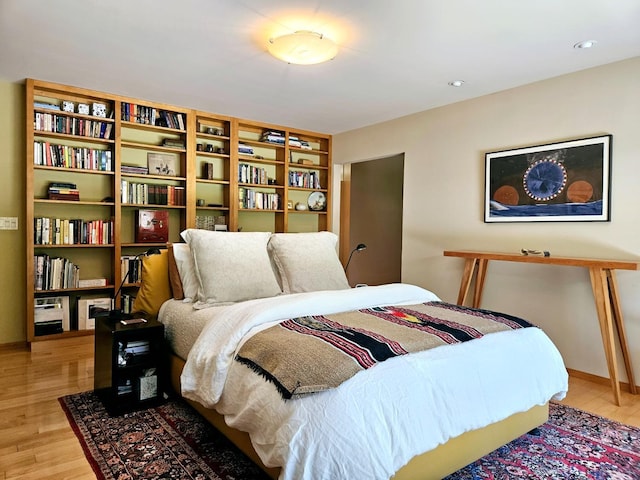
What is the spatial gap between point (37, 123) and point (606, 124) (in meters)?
4.64

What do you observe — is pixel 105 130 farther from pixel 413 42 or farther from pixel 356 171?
pixel 356 171

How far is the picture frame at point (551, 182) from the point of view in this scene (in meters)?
3.09

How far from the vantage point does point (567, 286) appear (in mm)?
3283

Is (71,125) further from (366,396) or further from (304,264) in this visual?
(366,396)

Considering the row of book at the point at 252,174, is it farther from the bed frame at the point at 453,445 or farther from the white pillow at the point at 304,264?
the bed frame at the point at 453,445

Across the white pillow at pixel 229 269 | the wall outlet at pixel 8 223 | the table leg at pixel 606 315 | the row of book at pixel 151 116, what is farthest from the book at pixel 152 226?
the table leg at pixel 606 315

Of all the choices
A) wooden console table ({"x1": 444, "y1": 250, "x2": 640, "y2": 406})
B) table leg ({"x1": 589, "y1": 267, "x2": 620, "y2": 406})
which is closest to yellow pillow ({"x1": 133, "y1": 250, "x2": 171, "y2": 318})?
wooden console table ({"x1": 444, "y1": 250, "x2": 640, "y2": 406})

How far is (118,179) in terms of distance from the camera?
13.3 feet

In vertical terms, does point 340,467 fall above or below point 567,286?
below

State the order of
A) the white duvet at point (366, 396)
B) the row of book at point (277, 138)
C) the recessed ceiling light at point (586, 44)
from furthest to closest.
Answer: the row of book at point (277, 138), the recessed ceiling light at point (586, 44), the white duvet at point (366, 396)

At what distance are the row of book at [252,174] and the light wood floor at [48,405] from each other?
91.7 inches

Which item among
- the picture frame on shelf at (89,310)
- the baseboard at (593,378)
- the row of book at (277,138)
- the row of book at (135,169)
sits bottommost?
the baseboard at (593,378)

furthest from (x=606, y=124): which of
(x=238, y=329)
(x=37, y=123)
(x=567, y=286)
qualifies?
(x=37, y=123)

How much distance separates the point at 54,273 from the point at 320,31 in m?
3.11
